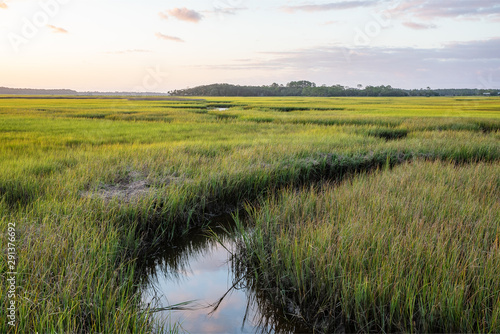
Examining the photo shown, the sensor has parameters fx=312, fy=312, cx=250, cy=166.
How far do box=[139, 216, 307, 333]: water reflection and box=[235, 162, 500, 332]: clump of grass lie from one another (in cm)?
23

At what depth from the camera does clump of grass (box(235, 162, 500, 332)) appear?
114 inches

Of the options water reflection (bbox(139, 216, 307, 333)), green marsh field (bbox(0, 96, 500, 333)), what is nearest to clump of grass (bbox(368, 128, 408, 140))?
green marsh field (bbox(0, 96, 500, 333))

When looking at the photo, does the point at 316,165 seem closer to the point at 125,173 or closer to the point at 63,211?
the point at 125,173

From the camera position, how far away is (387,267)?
10.5 ft

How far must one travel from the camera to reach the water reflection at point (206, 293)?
11.0 feet

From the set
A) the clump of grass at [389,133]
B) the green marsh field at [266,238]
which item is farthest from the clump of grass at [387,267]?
the clump of grass at [389,133]

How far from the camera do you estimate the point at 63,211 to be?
15.0 ft

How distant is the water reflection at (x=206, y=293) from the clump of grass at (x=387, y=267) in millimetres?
229

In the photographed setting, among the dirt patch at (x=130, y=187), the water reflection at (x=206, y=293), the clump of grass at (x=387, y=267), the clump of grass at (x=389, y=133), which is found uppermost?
the clump of grass at (x=389, y=133)

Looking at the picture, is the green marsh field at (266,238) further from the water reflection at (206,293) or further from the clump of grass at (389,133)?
the clump of grass at (389,133)

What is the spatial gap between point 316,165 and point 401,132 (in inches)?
363

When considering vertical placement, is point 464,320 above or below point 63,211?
below

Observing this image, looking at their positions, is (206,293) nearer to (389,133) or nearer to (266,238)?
(266,238)

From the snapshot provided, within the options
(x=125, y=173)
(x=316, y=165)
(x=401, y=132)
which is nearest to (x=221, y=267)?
(x=125, y=173)
